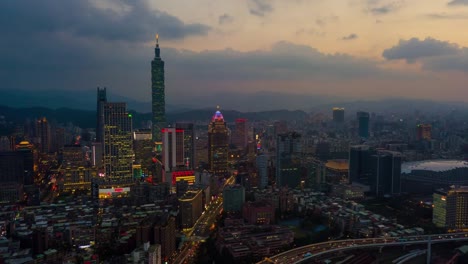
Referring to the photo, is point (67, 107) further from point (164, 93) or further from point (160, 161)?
point (160, 161)

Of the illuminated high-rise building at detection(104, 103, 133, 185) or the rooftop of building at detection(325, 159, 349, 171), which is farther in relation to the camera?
the rooftop of building at detection(325, 159, 349, 171)

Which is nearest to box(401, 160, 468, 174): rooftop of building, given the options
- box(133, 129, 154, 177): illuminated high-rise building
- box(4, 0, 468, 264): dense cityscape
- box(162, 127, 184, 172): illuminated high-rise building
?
box(4, 0, 468, 264): dense cityscape

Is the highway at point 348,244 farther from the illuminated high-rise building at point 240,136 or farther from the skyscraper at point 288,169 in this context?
the illuminated high-rise building at point 240,136

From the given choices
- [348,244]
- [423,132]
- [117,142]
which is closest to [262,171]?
[117,142]

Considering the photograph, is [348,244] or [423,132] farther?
[423,132]

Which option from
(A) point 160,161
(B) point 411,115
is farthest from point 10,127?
(B) point 411,115

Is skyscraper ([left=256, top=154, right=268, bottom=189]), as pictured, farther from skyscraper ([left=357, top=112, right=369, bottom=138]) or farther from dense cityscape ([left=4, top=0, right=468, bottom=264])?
skyscraper ([left=357, top=112, right=369, bottom=138])

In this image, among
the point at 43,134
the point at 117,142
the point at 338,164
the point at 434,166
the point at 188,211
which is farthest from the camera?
the point at 43,134

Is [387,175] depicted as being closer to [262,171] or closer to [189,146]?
[262,171]
